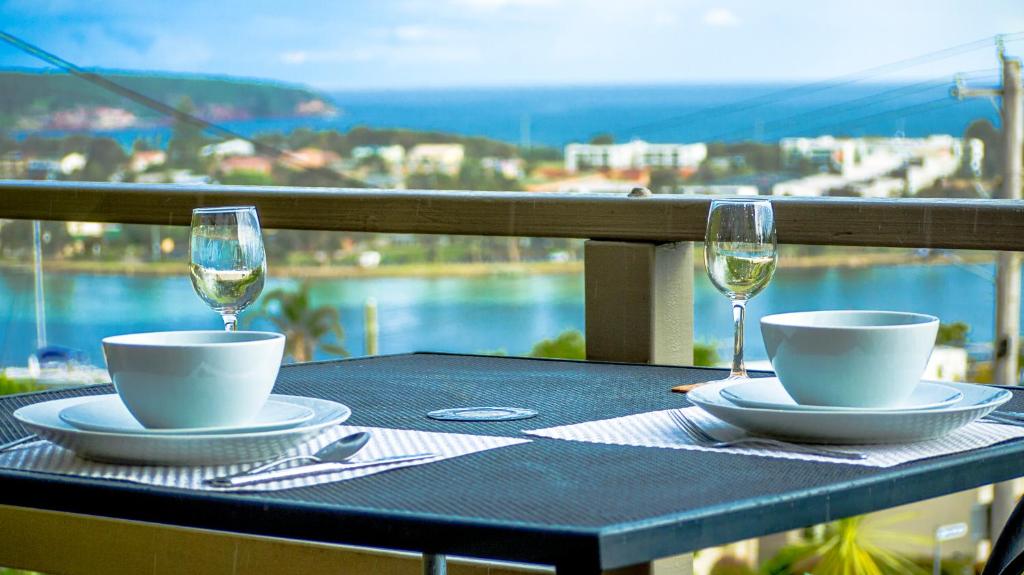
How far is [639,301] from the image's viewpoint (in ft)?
6.27

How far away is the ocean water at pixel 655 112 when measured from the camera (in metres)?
27.8

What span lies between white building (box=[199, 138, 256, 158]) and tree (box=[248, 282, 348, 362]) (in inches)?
183

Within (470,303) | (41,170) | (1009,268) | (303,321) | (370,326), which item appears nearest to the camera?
(1009,268)

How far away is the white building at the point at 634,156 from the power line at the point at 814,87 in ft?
2.19

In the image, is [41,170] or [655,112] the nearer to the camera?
[41,170]

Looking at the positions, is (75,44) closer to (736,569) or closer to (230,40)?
(230,40)

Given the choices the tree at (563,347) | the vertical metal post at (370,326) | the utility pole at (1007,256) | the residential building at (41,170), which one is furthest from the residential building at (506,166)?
the utility pole at (1007,256)

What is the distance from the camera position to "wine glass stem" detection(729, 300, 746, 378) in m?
1.28

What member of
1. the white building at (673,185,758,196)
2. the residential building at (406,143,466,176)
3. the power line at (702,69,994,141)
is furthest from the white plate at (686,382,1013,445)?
the power line at (702,69,994,141)

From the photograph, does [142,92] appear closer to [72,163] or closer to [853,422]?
[72,163]

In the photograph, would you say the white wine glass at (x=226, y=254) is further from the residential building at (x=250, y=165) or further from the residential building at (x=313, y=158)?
the residential building at (x=250, y=165)

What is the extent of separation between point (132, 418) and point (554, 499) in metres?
0.37

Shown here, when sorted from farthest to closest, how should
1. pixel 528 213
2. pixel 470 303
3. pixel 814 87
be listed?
pixel 814 87 → pixel 470 303 → pixel 528 213

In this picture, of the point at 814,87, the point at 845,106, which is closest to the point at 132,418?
the point at 845,106
